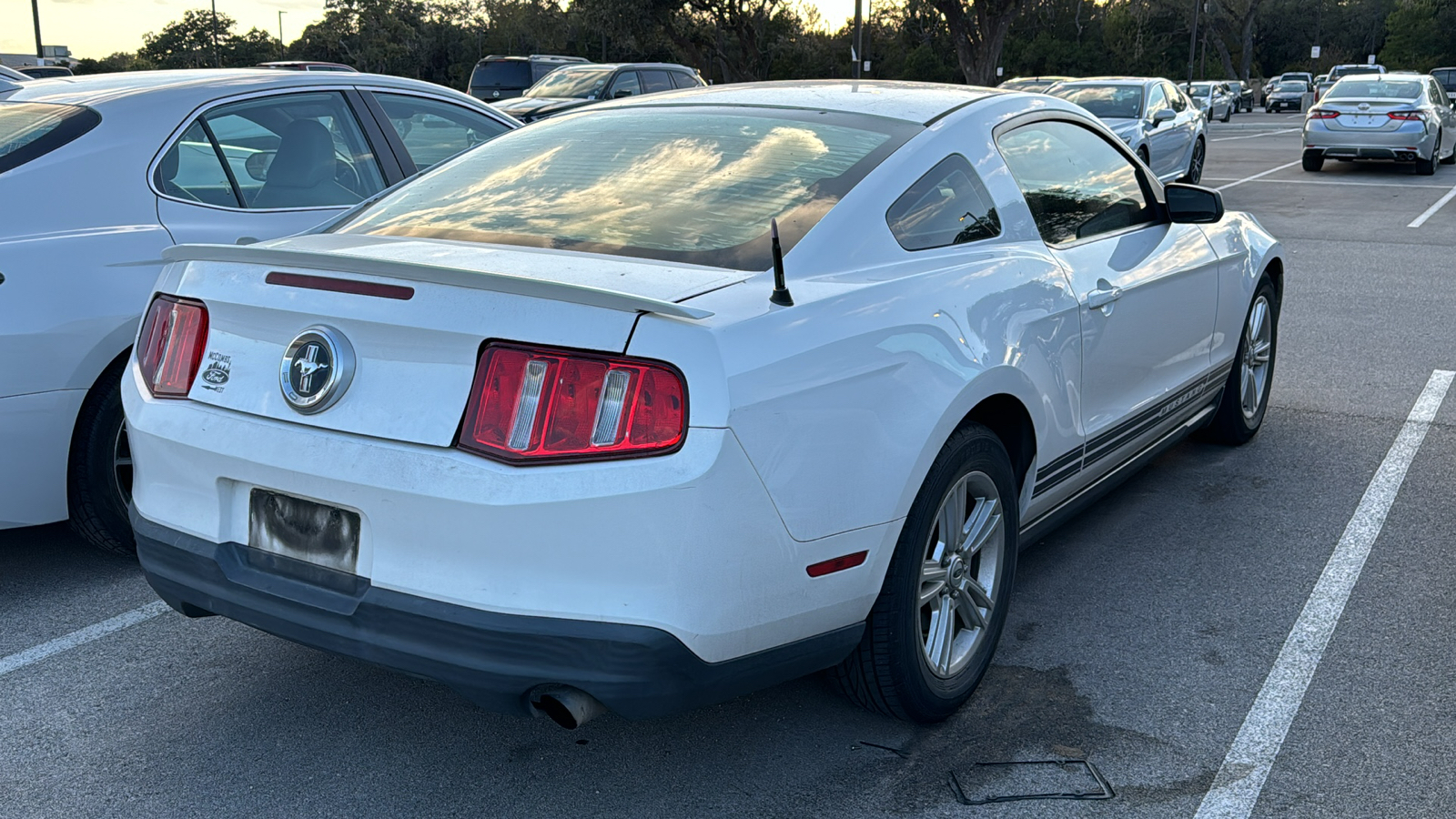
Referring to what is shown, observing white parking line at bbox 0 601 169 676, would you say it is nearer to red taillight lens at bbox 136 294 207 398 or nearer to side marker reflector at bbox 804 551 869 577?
red taillight lens at bbox 136 294 207 398

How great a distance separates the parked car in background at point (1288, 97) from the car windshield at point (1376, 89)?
35135 millimetres

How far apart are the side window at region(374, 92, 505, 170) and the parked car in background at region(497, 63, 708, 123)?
42.4ft

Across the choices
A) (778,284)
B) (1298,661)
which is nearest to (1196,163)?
(1298,661)

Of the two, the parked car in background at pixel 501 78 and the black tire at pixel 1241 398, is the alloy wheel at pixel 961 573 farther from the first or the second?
the parked car in background at pixel 501 78

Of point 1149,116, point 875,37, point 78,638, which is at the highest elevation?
point 875,37

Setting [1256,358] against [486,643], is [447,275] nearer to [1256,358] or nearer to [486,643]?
[486,643]

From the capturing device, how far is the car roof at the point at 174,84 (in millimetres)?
4641

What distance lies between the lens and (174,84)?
4742 millimetres

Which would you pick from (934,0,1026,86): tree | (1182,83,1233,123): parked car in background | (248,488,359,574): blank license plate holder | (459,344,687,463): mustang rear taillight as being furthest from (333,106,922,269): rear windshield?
(934,0,1026,86): tree

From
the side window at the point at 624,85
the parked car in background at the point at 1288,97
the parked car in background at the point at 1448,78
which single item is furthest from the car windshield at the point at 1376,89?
the parked car in background at the point at 1288,97

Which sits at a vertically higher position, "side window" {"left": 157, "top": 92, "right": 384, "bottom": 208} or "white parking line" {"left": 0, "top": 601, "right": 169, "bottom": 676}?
"side window" {"left": 157, "top": 92, "right": 384, "bottom": 208}

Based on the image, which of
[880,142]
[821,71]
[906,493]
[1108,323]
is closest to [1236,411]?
[1108,323]

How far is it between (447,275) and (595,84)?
18.0m

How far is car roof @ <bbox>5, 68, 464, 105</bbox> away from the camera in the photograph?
464 cm
